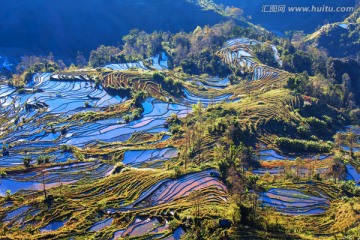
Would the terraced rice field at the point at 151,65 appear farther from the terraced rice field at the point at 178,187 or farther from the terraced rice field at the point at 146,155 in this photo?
the terraced rice field at the point at 178,187

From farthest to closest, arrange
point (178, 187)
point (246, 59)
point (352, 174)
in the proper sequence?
point (246, 59)
point (352, 174)
point (178, 187)

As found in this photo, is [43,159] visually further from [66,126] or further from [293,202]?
[293,202]

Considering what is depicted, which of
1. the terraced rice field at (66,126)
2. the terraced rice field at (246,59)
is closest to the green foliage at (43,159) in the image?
the terraced rice field at (66,126)

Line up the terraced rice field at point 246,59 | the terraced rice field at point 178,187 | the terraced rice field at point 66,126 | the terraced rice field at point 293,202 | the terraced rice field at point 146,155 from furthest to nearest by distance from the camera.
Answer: the terraced rice field at point 246,59, the terraced rice field at point 146,155, the terraced rice field at point 66,126, the terraced rice field at point 178,187, the terraced rice field at point 293,202

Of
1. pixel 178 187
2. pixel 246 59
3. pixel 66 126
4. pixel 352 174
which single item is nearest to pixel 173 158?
pixel 178 187

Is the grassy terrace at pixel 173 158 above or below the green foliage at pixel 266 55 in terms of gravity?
below

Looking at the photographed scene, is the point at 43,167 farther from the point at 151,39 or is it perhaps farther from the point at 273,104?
the point at 151,39

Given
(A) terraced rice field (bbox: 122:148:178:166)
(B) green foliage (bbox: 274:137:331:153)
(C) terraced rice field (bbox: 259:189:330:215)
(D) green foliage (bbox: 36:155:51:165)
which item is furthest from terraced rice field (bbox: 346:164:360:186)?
(D) green foliage (bbox: 36:155:51:165)

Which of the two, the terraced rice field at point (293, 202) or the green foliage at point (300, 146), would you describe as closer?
the terraced rice field at point (293, 202)

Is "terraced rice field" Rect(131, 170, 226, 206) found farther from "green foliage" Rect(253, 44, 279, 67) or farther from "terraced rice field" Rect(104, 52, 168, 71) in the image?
"terraced rice field" Rect(104, 52, 168, 71)
